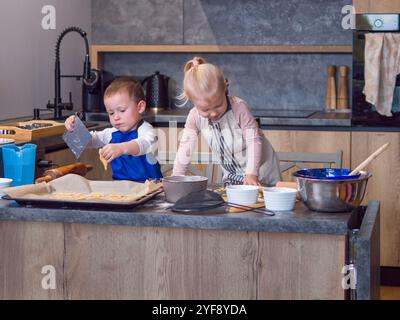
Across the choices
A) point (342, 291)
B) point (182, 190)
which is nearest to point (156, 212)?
point (182, 190)

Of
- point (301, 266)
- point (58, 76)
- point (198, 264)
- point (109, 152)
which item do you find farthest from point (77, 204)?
point (58, 76)

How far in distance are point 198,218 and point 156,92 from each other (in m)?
3.03

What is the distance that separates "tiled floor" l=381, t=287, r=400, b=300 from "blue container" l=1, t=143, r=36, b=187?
2.31 metres

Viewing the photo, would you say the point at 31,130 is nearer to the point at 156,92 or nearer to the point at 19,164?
the point at 19,164

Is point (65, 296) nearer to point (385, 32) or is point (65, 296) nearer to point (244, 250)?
point (244, 250)

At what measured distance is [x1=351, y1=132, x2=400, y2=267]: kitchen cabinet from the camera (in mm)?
4422

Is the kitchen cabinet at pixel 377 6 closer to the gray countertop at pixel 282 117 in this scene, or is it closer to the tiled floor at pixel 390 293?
the gray countertop at pixel 282 117

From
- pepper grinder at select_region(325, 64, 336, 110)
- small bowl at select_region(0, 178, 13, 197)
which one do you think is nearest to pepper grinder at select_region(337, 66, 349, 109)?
pepper grinder at select_region(325, 64, 336, 110)

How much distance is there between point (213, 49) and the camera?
518cm

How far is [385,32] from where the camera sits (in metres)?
4.42

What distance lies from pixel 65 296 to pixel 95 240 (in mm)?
195

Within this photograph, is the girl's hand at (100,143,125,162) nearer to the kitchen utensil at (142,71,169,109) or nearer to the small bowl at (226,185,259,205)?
the small bowl at (226,185,259,205)

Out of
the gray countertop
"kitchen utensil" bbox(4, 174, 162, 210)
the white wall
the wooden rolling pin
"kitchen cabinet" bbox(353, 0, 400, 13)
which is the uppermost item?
"kitchen cabinet" bbox(353, 0, 400, 13)

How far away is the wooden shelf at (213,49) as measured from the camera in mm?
5023
